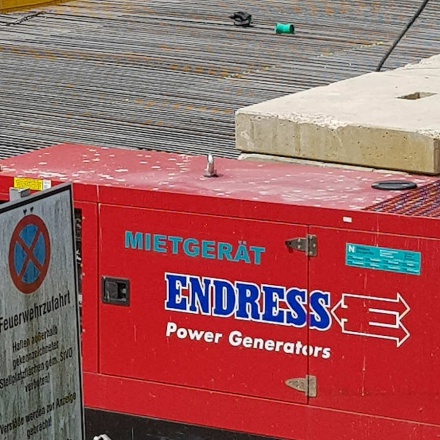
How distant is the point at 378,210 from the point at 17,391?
8.14ft

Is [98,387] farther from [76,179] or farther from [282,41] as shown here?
[282,41]

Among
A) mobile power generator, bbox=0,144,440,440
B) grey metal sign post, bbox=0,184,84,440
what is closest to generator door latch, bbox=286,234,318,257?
mobile power generator, bbox=0,144,440,440

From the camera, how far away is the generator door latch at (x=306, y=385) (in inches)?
268

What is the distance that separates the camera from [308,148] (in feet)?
27.2

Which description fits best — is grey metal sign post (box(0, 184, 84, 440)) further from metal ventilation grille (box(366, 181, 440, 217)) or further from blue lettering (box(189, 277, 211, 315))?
metal ventilation grille (box(366, 181, 440, 217))

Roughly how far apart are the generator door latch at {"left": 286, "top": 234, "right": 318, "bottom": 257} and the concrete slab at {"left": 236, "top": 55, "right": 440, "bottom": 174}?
140cm

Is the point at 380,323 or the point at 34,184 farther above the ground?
the point at 34,184

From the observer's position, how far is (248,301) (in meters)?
6.84

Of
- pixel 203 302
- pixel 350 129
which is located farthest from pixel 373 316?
pixel 350 129

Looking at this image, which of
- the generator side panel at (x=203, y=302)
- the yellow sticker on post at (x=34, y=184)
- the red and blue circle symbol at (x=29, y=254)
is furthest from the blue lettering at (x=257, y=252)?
the red and blue circle symbol at (x=29, y=254)

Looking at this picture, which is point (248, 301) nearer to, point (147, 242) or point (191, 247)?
point (191, 247)

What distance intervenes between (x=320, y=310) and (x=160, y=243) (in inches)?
33.6

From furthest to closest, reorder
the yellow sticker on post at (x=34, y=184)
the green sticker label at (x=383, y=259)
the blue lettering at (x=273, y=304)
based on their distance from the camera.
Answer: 1. the yellow sticker on post at (x=34, y=184)
2. the blue lettering at (x=273, y=304)
3. the green sticker label at (x=383, y=259)

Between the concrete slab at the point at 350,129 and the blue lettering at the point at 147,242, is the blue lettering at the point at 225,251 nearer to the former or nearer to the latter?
the blue lettering at the point at 147,242
